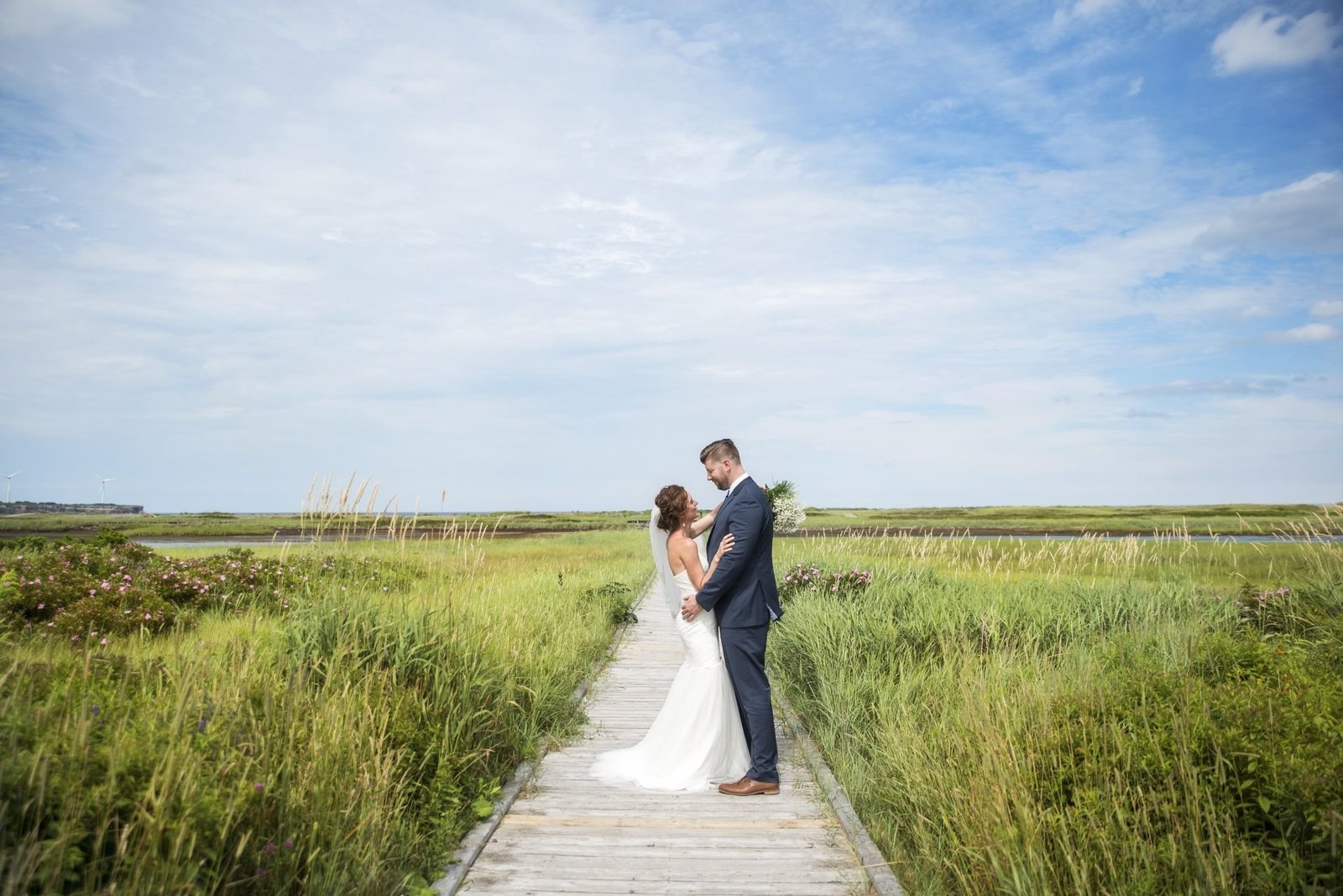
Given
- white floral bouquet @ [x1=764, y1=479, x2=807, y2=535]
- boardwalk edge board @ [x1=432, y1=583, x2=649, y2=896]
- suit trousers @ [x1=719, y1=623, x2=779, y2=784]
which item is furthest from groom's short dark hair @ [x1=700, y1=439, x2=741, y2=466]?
white floral bouquet @ [x1=764, y1=479, x2=807, y2=535]

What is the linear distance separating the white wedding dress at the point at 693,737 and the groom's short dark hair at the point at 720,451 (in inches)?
35.1

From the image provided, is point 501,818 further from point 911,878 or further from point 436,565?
point 436,565

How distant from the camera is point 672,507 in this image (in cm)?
675

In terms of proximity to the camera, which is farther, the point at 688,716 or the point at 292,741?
the point at 688,716

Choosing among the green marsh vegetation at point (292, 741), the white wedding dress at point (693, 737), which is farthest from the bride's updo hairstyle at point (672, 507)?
the green marsh vegetation at point (292, 741)

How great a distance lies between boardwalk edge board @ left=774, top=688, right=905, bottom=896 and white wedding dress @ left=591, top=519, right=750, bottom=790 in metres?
0.63

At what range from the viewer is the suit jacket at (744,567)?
20.1 feet

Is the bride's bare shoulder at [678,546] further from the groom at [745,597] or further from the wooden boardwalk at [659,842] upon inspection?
the wooden boardwalk at [659,842]

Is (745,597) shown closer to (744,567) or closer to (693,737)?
(744,567)

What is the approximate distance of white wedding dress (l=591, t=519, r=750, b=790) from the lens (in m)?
6.24

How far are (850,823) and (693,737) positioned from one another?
1494 millimetres

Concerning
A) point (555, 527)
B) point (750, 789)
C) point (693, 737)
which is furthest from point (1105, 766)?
point (555, 527)

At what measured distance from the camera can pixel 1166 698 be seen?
Answer: 15.7 ft

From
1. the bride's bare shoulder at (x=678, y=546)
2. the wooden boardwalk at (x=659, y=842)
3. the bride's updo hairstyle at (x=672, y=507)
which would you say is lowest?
the wooden boardwalk at (x=659, y=842)
